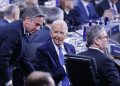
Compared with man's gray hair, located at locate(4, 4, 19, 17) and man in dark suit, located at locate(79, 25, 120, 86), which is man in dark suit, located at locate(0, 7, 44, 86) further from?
man in dark suit, located at locate(79, 25, 120, 86)

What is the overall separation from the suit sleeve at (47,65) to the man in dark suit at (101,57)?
31cm

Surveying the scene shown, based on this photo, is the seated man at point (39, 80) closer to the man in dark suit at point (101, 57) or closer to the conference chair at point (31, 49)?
the man in dark suit at point (101, 57)

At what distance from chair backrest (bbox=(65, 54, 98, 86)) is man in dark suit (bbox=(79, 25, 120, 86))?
0.46 feet

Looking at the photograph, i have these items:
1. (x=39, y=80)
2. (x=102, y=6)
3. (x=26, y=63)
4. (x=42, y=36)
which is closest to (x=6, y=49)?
(x=26, y=63)

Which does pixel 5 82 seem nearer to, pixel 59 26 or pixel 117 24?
pixel 59 26

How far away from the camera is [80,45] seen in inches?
138

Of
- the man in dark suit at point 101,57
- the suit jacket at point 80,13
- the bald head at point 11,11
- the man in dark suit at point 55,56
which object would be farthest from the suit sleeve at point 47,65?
the suit jacket at point 80,13

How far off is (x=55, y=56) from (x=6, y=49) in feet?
1.64

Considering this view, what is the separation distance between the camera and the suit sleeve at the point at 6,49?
7.58 feet

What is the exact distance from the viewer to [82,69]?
6.77ft

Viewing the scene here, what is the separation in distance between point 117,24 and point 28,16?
2332 millimetres

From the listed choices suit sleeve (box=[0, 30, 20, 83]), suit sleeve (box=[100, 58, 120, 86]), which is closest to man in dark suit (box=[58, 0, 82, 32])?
suit sleeve (box=[0, 30, 20, 83])

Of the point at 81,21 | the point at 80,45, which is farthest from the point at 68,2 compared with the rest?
the point at 80,45

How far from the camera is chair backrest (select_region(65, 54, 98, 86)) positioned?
2008 mm
